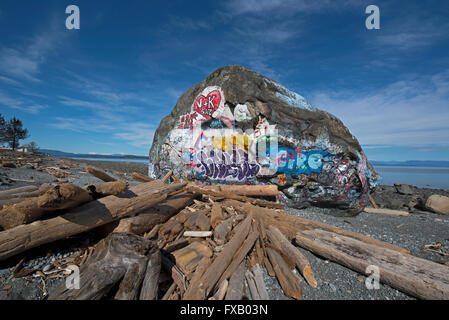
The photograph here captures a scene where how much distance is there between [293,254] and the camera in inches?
143

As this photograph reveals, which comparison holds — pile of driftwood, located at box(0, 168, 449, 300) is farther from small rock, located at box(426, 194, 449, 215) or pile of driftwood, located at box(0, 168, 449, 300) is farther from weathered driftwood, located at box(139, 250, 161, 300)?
small rock, located at box(426, 194, 449, 215)

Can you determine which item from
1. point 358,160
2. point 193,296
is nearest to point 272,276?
point 193,296

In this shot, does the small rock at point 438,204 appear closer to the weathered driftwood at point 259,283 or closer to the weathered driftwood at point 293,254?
the weathered driftwood at point 293,254

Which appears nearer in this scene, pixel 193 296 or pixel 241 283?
pixel 193 296

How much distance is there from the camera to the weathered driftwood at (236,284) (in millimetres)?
2766

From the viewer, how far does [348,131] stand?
8.11m

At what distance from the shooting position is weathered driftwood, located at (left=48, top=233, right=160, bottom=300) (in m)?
2.17

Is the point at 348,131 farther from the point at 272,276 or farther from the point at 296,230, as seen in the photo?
the point at 272,276

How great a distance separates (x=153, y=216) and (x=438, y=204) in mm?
13836

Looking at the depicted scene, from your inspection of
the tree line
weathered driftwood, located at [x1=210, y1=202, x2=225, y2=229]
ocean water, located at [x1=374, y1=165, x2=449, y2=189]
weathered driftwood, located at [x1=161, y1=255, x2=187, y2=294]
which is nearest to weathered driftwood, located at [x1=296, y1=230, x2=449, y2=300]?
weathered driftwood, located at [x1=210, y1=202, x2=225, y2=229]

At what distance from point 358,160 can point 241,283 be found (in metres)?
7.20

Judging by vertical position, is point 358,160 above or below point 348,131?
below

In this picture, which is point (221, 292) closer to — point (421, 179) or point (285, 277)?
point (285, 277)
